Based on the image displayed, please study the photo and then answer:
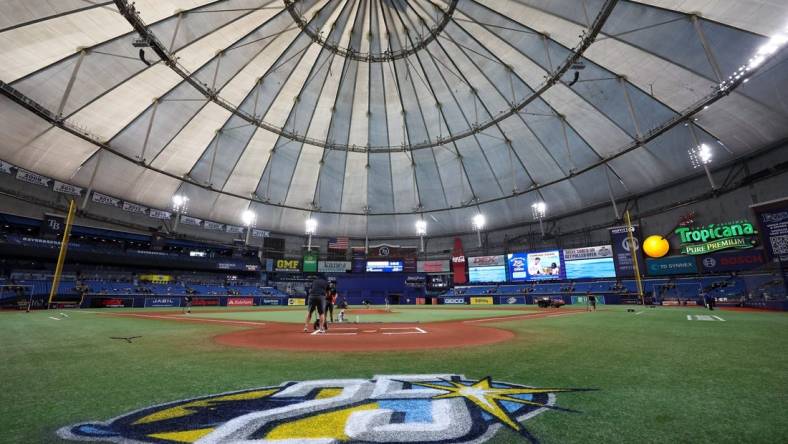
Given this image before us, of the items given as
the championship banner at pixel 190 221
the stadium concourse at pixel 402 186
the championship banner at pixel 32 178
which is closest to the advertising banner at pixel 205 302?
the stadium concourse at pixel 402 186

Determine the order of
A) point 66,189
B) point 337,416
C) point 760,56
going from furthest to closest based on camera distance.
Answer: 1. point 66,189
2. point 760,56
3. point 337,416

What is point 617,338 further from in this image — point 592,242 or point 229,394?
point 592,242

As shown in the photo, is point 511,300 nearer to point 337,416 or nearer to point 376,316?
point 376,316

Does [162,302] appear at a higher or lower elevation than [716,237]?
lower

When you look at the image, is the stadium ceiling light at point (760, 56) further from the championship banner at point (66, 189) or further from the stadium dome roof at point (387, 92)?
the championship banner at point (66, 189)

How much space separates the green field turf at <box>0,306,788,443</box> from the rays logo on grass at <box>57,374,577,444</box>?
11.0 inches

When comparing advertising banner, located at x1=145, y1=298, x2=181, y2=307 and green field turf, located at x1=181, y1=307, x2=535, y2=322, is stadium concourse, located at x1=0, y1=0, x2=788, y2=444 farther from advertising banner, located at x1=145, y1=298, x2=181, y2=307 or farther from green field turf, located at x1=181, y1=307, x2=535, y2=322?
green field turf, located at x1=181, y1=307, x2=535, y2=322

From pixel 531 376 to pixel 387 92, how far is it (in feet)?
122

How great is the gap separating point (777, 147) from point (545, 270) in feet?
84.5

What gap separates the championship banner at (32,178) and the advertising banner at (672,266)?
6725 cm

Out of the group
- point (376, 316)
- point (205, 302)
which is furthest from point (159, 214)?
point (376, 316)

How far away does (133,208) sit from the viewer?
138 feet

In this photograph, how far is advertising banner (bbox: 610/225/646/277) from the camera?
38375 mm

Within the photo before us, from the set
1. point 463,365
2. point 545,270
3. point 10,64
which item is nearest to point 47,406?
point 463,365
